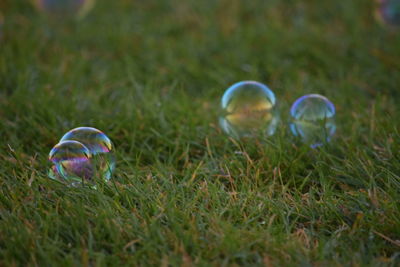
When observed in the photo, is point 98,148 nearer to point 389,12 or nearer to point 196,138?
A: point 196,138

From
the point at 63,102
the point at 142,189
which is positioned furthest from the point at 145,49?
the point at 142,189

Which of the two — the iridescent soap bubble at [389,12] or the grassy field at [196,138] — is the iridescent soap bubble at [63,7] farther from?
the iridescent soap bubble at [389,12]

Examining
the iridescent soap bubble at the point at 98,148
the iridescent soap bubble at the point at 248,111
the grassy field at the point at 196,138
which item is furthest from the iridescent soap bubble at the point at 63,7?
the iridescent soap bubble at the point at 98,148

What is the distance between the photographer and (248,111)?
301cm

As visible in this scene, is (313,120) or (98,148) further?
(313,120)

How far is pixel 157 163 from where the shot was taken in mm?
2740

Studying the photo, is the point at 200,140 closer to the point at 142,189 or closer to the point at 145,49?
the point at 142,189

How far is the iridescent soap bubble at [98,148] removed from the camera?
2488mm

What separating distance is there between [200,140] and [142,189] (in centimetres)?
66

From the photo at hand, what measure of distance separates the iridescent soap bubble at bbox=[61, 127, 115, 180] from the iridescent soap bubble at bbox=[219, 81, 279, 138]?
28.8 inches

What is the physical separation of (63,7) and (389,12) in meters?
2.86

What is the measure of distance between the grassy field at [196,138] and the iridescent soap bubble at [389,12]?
0.13m

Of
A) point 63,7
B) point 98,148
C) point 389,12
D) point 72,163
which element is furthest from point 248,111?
point 63,7

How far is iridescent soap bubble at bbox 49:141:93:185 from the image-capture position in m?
2.44
